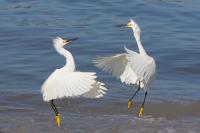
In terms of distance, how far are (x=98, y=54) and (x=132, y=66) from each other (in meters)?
4.37

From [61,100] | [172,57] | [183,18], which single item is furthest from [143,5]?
[61,100]

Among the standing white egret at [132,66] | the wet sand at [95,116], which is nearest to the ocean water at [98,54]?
the wet sand at [95,116]

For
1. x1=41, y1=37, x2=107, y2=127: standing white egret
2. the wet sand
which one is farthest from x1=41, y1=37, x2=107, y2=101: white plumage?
the wet sand

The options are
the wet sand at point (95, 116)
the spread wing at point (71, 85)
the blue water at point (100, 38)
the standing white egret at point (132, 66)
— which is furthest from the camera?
the blue water at point (100, 38)

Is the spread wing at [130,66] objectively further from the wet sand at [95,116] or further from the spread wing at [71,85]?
the spread wing at [71,85]

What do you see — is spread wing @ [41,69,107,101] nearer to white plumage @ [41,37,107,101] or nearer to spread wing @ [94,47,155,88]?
white plumage @ [41,37,107,101]

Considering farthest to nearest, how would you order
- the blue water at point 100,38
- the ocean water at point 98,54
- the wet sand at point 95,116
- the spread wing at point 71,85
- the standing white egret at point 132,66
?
the blue water at point 100,38
the ocean water at point 98,54
the standing white egret at point 132,66
the wet sand at point 95,116
the spread wing at point 71,85

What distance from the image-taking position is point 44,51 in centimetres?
1543

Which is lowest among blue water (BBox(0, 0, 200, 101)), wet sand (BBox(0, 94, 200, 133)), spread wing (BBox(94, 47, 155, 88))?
blue water (BBox(0, 0, 200, 101))

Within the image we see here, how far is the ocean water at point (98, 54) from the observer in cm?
1119

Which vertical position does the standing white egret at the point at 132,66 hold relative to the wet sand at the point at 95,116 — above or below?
above

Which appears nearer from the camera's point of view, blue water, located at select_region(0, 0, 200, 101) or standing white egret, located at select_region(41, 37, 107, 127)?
standing white egret, located at select_region(41, 37, 107, 127)

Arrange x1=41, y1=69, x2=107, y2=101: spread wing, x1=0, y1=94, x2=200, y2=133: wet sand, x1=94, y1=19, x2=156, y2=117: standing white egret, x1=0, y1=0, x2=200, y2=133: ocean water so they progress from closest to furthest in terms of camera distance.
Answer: x1=41, y1=69, x2=107, y2=101: spread wing
x1=0, y1=94, x2=200, y2=133: wet sand
x1=94, y1=19, x2=156, y2=117: standing white egret
x1=0, y1=0, x2=200, y2=133: ocean water

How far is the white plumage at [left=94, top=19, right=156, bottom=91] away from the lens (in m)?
10.9
